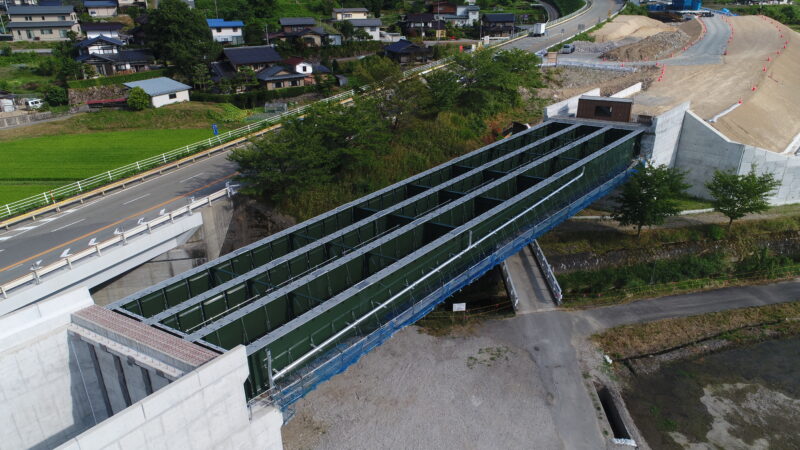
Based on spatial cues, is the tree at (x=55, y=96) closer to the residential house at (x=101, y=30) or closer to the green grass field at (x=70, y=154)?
the green grass field at (x=70, y=154)

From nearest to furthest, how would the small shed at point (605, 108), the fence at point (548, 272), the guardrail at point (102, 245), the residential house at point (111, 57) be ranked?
1. the guardrail at point (102, 245)
2. the fence at point (548, 272)
3. the small shed at point (605, 108)
4. the residential house at point (111, 57)

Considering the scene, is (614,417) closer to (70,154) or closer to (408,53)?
(70,154)

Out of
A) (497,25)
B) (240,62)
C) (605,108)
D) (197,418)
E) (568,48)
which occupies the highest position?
(497,25)

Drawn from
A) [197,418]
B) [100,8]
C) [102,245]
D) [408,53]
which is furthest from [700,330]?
[100,8]

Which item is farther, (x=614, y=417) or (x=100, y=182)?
(x=100, y=182)

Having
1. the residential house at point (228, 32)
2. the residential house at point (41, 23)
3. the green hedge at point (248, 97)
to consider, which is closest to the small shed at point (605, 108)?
the green hedge at point (248, 97)

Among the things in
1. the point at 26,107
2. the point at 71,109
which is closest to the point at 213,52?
the point at 71,109

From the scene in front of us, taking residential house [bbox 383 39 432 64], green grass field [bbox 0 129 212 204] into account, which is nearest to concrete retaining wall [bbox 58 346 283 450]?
green grass field [bbox 0 129 212 204]
